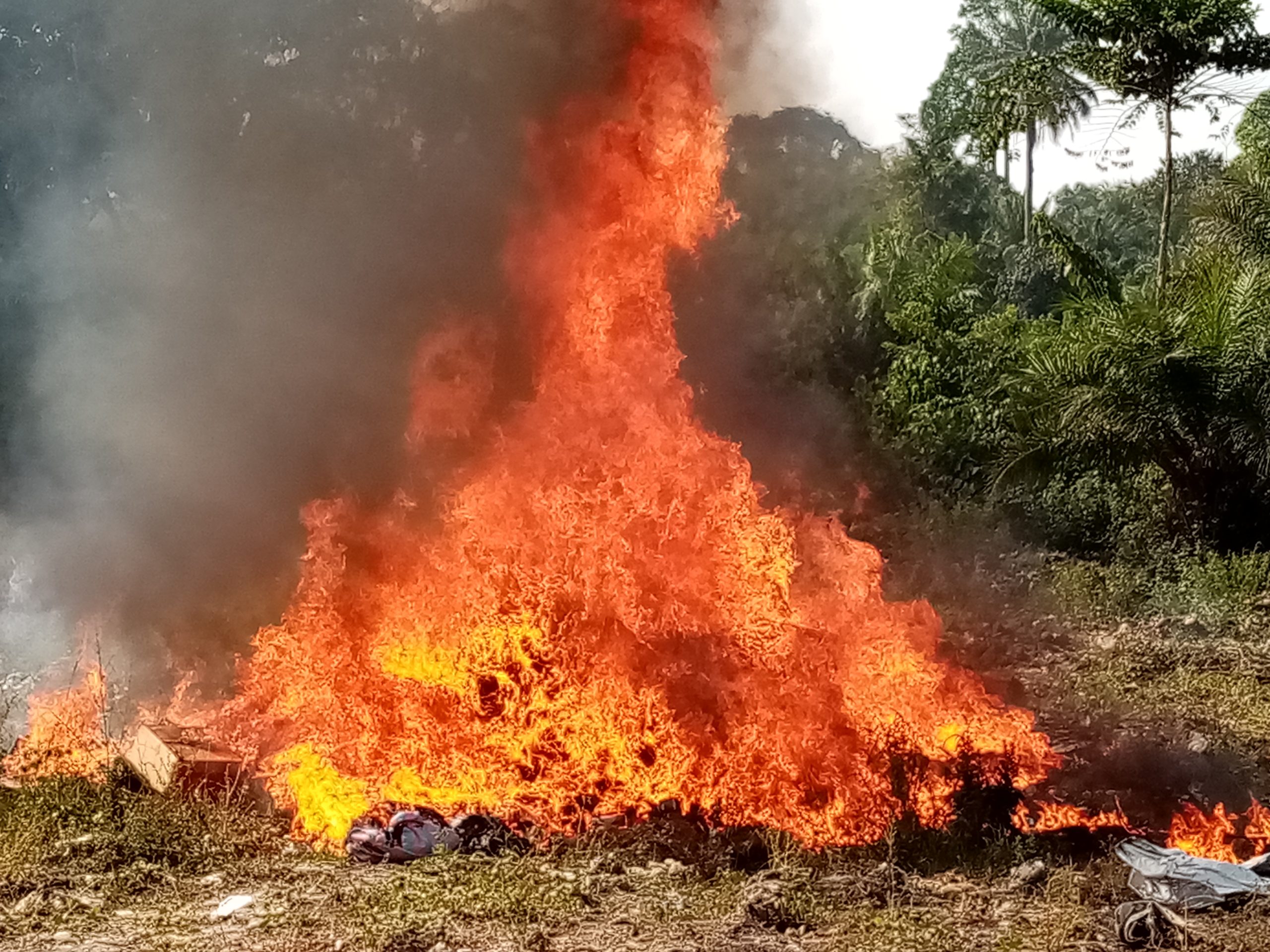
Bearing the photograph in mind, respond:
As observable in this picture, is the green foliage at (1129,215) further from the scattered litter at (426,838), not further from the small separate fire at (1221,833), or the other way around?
the scattered litter at (426,838)

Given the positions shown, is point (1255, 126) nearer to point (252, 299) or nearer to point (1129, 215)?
point (252, 299)

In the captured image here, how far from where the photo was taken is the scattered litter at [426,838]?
6.56 metres

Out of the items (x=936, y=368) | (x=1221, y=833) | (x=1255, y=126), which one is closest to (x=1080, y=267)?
(x=936, y=368)

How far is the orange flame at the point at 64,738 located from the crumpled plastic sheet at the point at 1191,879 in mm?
6108

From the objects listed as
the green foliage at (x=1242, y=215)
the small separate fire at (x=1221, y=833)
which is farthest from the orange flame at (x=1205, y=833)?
the green foliage at (x=1242, y=215)

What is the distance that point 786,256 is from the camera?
705 inches

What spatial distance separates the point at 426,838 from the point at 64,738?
10.1ft

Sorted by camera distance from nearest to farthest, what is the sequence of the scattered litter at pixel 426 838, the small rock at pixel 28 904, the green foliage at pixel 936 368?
the small rock at pixel 28 904 → the scattered litter at pixel 426 838 → the green foliage at pixel 936 368

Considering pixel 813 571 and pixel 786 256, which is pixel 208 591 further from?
pixel 786 256

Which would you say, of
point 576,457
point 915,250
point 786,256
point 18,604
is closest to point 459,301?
point 576,457

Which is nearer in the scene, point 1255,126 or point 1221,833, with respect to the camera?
point 1221,833

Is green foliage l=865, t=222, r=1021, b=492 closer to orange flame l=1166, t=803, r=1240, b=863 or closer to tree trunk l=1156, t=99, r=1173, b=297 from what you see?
tree trunk l=1156, t=99, r=1173, b=297

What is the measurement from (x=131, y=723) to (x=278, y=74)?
17.7ft

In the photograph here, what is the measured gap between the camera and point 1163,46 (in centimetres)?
1631
